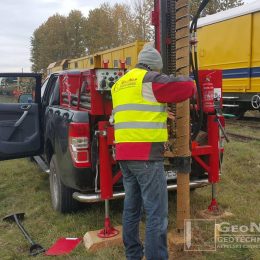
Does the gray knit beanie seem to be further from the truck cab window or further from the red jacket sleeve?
the truck cab window

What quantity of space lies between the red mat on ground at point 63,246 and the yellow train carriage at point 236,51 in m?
9.13

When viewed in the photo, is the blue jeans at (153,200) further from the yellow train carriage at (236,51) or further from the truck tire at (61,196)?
the yellow train carriage at (236,51)

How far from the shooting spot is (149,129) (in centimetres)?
347

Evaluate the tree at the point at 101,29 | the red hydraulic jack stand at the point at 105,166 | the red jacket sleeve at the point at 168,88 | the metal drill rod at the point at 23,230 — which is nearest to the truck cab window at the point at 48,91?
the metal drill rod at the point at 23,230

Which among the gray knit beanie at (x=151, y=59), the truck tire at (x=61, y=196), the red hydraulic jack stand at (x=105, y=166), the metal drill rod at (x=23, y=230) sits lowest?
the metal drill rod at (x=23, y=230)

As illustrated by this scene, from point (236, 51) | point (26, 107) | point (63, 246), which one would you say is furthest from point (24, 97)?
point (236, 51)

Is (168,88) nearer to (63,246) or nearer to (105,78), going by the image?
(105,78)

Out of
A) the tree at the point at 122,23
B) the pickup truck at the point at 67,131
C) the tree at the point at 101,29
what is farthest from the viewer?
the tree at the point at 101,29

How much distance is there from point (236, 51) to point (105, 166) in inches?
390

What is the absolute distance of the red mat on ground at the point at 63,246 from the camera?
4291mm

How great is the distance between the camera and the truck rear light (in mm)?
4496

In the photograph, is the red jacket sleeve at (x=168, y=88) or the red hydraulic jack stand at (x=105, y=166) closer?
the red jacket sleeve at (x=168, y=88)

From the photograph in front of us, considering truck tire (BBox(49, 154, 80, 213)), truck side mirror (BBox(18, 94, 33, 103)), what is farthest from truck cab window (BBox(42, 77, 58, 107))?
truck tire (BBox(49, 154, 80, 213))

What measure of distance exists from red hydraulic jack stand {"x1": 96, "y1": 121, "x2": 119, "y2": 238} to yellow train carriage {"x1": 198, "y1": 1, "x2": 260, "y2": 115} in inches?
351
